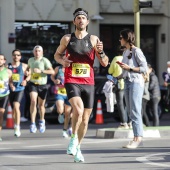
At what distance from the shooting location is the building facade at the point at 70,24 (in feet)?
98.9

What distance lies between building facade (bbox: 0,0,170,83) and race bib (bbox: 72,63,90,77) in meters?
18.9

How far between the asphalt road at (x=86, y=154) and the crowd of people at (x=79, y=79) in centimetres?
37

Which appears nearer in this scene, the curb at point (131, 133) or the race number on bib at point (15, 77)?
the curb at point (131, 133)

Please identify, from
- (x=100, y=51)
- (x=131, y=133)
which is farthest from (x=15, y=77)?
(x=100, y=51)

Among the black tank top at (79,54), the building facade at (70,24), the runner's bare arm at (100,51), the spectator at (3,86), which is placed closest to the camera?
the runner's bare arm at (100,51)

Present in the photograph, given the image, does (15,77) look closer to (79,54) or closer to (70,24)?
(79,54)

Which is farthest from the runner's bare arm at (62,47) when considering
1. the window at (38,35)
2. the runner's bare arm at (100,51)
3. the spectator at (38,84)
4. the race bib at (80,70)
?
the window at (38,35)


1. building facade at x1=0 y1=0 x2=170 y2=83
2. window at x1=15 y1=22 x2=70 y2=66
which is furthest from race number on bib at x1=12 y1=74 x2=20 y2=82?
window at x1=15 y1=22 x2=70 y2=66

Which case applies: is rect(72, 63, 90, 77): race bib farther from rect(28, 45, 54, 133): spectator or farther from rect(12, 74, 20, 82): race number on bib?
rect(28, 45, 54, 133): spectator

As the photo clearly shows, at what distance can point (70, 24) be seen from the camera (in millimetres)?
32281

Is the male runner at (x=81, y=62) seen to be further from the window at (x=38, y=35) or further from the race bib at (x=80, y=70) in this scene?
the window at (x=38, y=35)

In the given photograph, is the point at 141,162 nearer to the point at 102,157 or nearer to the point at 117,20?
the point at 102,157

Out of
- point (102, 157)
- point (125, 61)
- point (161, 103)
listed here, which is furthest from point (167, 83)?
point (102, 157)

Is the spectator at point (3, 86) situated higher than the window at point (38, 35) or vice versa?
the window at point (38, 35)
